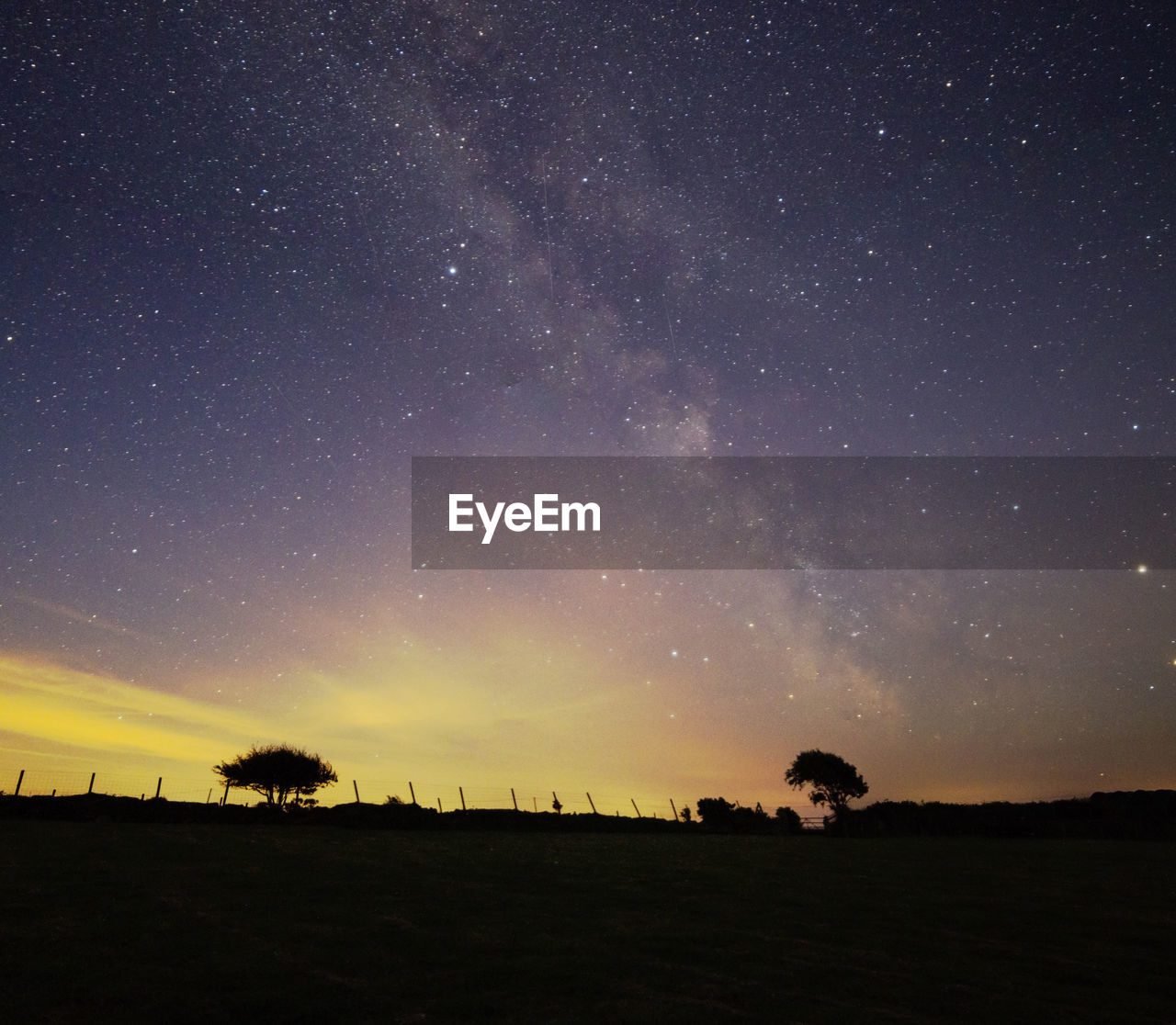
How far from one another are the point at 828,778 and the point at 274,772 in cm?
5355

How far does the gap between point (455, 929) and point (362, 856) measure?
1094 cm

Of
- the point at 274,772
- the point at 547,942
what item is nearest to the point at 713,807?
the point at 274,772

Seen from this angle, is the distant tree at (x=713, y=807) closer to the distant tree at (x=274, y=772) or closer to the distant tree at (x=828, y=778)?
the distant tree at (x=828, y=778)

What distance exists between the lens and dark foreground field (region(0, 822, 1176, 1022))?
6.96m

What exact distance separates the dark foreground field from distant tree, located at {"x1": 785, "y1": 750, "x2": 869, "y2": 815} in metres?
58.7

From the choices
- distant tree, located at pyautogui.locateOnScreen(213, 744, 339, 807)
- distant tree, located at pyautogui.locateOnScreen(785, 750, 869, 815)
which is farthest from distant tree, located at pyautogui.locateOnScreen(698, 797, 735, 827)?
distant tree, located at pyautogui.locateOnScreen(213, 744, 339, 807)

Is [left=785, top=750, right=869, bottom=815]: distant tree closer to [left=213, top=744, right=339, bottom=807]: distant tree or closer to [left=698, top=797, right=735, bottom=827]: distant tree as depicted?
[left=698, top=797, right=735, bottom=827]: distant tree

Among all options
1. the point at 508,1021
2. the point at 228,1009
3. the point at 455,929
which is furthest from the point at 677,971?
the point at 228,1009

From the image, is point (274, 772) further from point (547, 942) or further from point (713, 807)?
point (547, 942)

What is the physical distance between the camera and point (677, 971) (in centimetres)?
826

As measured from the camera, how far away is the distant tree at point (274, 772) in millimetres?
60406

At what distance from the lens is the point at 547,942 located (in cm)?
959

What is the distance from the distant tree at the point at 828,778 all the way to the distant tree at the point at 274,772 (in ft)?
158

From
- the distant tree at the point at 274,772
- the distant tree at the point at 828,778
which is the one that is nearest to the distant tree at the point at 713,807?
the distant tree at the point at 828,778
